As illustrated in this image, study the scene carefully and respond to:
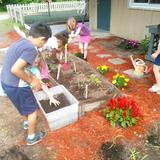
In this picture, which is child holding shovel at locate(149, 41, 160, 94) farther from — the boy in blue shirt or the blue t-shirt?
the blue t-shirt

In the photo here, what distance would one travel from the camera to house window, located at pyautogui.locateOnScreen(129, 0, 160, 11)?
752cm

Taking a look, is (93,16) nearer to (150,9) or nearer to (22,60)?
(150,9)

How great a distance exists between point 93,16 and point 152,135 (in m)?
8.96

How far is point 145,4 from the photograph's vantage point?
7.99 m

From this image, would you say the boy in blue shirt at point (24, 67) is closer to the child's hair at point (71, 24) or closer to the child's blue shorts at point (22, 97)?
the child's blue shorts at point (22, 97)

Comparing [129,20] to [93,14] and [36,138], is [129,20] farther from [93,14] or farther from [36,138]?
[36,138]

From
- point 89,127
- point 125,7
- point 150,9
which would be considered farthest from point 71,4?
point 89,127

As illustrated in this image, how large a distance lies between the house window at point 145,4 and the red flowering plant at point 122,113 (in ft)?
16.8

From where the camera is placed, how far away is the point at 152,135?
3.38 m

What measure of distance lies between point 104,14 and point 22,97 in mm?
8600

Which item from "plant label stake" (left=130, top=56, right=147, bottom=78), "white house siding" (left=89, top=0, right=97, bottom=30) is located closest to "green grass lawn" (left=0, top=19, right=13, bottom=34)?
"white house siding" (left=89, top=0, right=97, bottom=30)

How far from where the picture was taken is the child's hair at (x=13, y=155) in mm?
2931

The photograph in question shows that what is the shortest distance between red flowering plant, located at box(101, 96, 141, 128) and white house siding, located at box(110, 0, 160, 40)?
16.4 ft

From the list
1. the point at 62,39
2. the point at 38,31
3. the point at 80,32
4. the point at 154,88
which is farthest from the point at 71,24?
the point at 38,31
